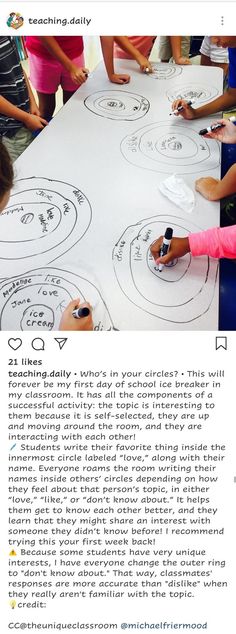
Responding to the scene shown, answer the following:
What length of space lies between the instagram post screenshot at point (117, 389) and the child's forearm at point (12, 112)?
0.65 ft

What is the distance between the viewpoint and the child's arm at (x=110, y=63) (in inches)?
34.3

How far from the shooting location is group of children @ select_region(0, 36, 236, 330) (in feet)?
1.80

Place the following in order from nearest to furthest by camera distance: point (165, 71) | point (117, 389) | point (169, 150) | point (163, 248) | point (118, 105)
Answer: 1. point (117, 389)
2. point (163, 248)
3. point (169, 150)
4. point (118, 105)
5. point (165, 71)

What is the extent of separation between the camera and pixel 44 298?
0.52 meters

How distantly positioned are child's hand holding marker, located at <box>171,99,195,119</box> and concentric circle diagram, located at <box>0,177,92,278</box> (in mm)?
276

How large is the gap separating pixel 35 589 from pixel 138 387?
0.22 meters

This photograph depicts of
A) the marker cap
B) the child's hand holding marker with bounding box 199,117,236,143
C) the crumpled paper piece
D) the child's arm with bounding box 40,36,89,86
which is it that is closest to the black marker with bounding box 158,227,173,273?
the marker cap

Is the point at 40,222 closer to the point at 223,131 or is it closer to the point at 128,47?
the point at 223,131

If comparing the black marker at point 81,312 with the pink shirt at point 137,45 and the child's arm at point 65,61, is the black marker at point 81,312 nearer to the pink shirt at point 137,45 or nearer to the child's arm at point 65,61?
the child's arm at point 65,61

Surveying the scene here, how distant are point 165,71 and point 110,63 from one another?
0.39 ft

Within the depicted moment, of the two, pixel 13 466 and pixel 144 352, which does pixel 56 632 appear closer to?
pixel 13 466

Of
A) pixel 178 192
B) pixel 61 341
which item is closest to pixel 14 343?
pixel 61 341
